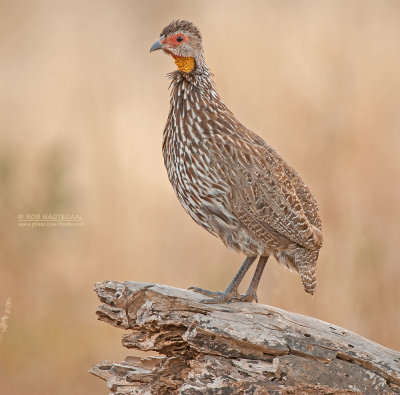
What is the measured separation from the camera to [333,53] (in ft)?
22.3

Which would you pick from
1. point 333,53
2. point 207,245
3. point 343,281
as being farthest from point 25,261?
point 333,53

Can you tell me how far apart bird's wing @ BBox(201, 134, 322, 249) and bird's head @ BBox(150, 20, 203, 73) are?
59cm

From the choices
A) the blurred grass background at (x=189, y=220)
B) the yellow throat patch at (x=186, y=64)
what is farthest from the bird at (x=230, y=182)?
the blurred grass background at (x=189, y=220)

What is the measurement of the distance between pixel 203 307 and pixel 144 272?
2972mm

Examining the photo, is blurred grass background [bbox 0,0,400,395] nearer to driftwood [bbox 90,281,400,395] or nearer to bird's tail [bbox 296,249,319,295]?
bird's tail [bbox 296,249,319,295]

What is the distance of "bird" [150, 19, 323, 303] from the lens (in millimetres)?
4348

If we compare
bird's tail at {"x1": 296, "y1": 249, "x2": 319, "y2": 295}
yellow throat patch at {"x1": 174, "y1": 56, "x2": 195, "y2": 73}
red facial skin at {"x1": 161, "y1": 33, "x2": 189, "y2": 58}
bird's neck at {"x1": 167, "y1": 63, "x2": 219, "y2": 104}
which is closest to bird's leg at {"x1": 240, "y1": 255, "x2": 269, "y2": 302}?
bird's tail at {"x1": 296, "y1": 249, "x2": 319, "y2": 295}

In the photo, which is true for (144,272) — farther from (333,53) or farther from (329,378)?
(329,378)

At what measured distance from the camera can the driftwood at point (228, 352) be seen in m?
3.81

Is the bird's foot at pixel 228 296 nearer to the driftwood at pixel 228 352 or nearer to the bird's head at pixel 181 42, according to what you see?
the driftwood at pixel 228 352

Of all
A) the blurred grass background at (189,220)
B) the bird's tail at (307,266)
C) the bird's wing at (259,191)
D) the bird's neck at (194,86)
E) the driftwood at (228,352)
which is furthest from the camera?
the blurred grass background at (189,220)

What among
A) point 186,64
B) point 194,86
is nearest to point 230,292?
point 194,86

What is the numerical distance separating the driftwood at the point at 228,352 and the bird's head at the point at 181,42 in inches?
59.9

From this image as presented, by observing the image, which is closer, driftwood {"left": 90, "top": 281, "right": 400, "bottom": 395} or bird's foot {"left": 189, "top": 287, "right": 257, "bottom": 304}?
driftwood {"left": 90, "top": 281, "right": 400, "bottom": 395}
